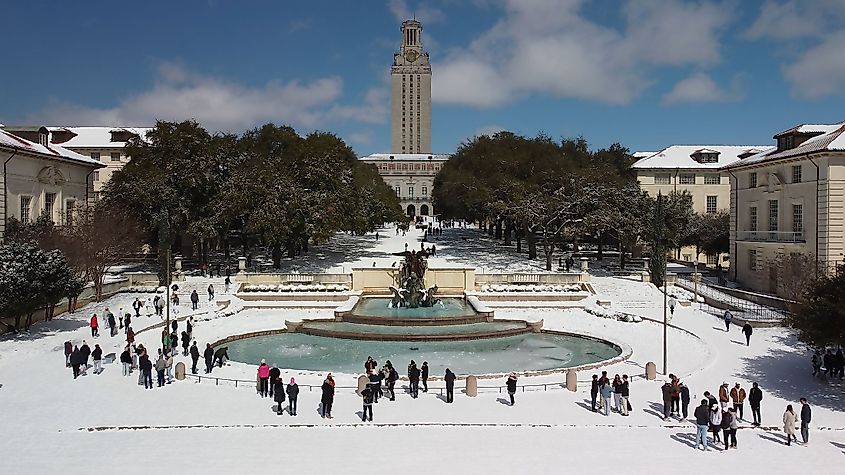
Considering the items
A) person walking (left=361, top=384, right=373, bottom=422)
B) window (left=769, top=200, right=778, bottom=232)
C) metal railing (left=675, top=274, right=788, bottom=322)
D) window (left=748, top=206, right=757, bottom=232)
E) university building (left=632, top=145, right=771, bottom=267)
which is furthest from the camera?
university building (left=632, top=145, right=771, bottom=267)

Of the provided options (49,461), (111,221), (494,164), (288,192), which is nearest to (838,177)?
(494,164)

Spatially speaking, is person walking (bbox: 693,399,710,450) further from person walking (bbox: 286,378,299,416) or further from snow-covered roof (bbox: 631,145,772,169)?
snow-covered roof (bbox: 631,145,772,169)

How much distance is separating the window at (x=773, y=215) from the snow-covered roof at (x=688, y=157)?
27567mm

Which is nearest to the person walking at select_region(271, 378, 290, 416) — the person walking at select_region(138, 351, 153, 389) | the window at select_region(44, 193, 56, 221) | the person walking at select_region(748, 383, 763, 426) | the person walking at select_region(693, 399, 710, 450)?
the person walking at select_region(138, 351, 153, 389)

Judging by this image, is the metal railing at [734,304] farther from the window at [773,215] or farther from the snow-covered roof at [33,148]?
the snow-covered roof at [33,148]

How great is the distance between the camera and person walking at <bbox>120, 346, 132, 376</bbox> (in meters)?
21.4

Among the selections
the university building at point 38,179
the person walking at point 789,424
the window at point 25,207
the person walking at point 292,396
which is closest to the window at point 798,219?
the person walking at point 789,424

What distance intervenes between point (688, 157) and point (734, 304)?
38942mm

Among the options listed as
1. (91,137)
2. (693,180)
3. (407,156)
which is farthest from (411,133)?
(693,180)

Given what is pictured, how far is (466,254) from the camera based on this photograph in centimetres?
6025

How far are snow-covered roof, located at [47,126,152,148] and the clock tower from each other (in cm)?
9735

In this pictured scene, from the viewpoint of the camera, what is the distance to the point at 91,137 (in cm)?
7950

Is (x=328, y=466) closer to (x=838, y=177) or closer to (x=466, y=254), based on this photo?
(x=838, y=177)

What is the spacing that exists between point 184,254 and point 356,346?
3550cm
